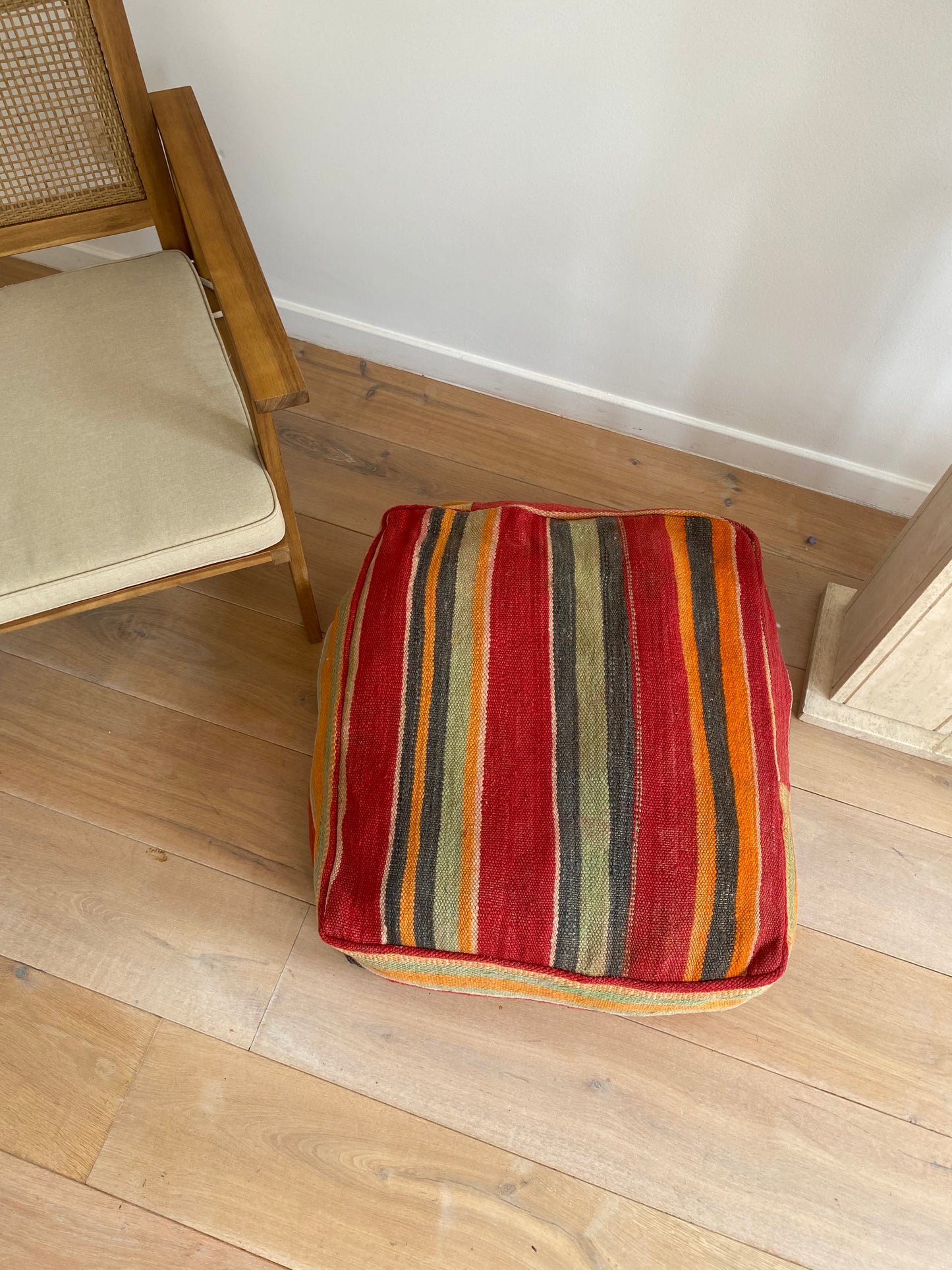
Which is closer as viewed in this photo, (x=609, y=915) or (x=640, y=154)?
(x=609, y=915)

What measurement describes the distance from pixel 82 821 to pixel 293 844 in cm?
31

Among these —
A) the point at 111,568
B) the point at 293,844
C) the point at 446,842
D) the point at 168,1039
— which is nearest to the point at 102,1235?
the point at 168,1039

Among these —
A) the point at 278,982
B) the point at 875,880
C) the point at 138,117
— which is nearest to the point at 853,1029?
the point at 875,880

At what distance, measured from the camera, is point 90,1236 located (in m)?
1.05

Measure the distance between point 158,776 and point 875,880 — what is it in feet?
3.48

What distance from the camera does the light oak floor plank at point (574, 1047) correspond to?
1122 mm

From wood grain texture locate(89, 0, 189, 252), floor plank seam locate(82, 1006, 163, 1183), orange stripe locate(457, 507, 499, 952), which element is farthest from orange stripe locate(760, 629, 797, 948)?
wood grain texture locate(89, 0, 189, 252)

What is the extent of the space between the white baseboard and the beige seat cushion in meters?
0.52

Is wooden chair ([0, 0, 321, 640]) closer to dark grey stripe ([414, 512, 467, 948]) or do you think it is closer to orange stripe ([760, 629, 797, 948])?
dark grey stripe ([414, 512, 467, 948])

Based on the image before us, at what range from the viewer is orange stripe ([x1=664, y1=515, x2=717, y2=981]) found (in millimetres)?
970

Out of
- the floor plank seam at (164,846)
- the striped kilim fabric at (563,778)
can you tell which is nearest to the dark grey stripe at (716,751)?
the striped kilim fabric at (563,778)

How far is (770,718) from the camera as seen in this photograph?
105 centimetres

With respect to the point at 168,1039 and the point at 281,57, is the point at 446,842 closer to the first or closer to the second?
the point at 168,1039

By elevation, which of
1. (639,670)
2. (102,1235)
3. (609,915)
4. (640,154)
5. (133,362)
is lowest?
(102,1235)
